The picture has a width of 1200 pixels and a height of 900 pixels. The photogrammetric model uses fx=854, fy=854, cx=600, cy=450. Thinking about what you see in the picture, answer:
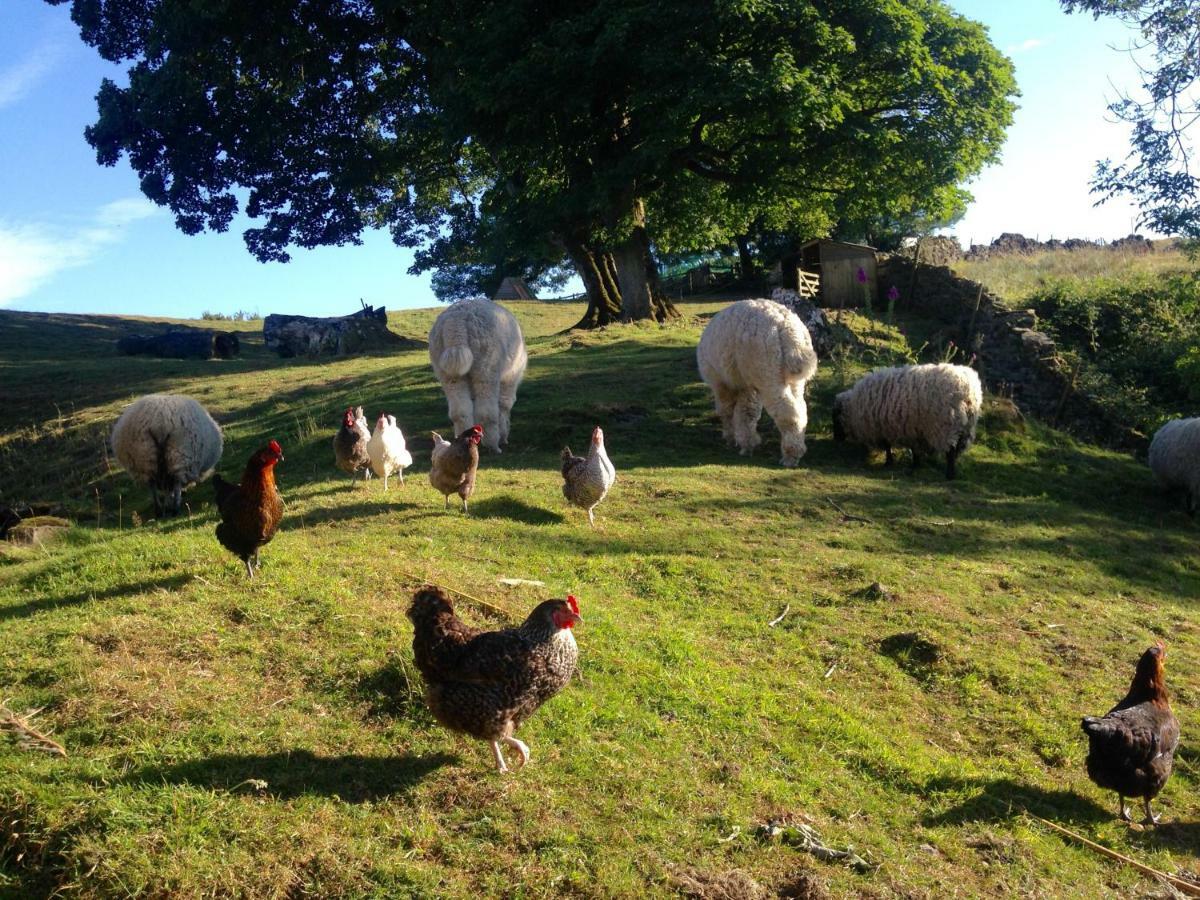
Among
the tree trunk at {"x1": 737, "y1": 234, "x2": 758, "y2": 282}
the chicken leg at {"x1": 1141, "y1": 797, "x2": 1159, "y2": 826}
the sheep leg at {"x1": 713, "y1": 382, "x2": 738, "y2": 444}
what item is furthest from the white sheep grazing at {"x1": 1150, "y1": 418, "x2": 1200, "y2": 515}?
the tree trunk at {"x1": 737, "y1": 234, "x2": 758, "y2": 282}

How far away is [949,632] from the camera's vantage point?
8.54 m

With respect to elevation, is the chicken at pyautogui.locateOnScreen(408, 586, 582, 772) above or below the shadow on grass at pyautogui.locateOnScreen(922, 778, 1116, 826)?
above

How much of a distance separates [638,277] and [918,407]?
38.2ft

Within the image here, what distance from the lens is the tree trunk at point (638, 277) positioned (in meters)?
24.4

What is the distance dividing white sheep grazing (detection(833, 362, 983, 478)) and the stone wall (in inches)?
236

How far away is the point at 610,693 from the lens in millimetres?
6344

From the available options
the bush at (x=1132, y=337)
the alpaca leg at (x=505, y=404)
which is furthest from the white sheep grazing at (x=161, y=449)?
the bush at (x=1132, y=337)

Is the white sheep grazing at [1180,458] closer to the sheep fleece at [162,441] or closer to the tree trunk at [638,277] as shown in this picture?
the tree trunk at [638,277]

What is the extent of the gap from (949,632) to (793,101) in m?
13.2

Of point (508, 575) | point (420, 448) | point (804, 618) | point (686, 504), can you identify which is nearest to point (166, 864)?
point (508, 575)

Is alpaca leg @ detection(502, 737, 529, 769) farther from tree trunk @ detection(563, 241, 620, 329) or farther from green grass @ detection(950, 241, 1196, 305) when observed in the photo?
green grass @ detection(950, 241, 1196, 305)

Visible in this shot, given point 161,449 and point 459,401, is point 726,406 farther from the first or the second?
point 161,449

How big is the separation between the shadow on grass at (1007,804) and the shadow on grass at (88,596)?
6.13 m

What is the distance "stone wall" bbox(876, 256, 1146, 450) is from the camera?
68.7 feet
